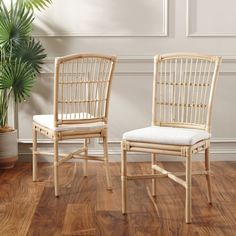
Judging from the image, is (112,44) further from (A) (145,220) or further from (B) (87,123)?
(A) (145,220)

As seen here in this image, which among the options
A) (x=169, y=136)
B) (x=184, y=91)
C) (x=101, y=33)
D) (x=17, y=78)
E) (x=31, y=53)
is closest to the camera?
(x=169, y=136)

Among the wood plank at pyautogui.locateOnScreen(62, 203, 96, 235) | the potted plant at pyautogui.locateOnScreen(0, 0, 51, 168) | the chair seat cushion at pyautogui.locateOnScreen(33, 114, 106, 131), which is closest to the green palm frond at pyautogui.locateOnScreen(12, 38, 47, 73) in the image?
the potted plant at pyautogui.locateOnScreen(0, 0, 51, 168)

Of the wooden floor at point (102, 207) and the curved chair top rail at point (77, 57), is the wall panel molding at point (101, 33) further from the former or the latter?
the wooden floor at point (102, 207)

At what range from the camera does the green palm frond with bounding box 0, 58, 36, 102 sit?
180 inches

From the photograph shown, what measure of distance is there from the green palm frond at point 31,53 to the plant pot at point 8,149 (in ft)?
1.99

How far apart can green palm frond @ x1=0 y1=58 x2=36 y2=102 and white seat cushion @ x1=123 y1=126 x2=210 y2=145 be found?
145cm

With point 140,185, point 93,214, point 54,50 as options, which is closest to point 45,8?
point 54,50

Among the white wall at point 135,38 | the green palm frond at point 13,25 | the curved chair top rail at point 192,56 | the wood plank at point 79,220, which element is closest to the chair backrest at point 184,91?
the curved chair top rail at point 192,56

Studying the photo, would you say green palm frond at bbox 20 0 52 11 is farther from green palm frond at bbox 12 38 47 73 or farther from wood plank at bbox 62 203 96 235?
wood plank at bbox 62 203 96 235

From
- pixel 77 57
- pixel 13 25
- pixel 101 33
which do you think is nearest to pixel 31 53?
pixel 13 25

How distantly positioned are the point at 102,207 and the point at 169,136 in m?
0.68

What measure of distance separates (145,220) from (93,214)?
0.33 meters

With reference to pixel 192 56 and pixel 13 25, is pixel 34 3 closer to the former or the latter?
pixel 13 25

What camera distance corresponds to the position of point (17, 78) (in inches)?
182
